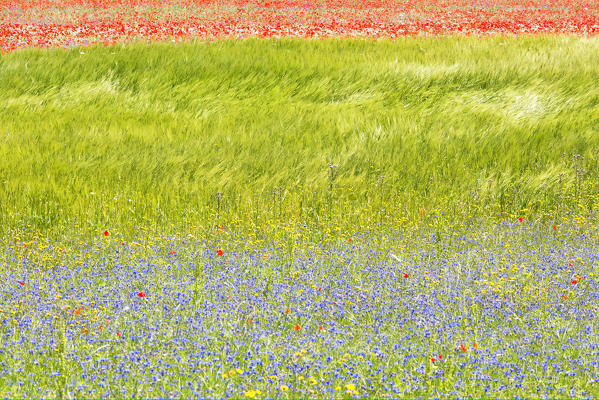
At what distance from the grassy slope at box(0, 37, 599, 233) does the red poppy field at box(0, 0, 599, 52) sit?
8.45ft

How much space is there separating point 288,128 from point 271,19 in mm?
11768

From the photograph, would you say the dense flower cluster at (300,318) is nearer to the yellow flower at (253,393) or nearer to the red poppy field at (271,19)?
the yellow flower at (253,393)

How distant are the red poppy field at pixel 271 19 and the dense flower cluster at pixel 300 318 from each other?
341 inches

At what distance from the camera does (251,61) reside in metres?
11.1

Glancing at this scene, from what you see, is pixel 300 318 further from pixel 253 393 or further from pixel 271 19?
pixel 271 19

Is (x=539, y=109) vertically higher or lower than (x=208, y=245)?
higher

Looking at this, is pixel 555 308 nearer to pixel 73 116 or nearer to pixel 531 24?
pixel 73 116

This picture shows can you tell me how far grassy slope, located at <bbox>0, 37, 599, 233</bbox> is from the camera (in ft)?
22.2

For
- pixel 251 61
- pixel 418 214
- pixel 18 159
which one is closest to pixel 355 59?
pixel 251 61

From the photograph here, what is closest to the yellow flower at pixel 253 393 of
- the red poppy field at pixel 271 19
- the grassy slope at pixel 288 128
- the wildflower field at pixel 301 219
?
the wildflower field at pixel 301 219

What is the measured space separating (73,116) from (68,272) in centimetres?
461

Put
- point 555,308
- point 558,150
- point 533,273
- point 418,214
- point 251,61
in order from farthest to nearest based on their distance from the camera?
point 251,61, point 558,150, point 418,214, point 533,273, point 555,308

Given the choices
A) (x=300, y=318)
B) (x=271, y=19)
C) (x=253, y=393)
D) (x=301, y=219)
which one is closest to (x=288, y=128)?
(x=301, y=219)

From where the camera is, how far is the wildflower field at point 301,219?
11.2 ft
